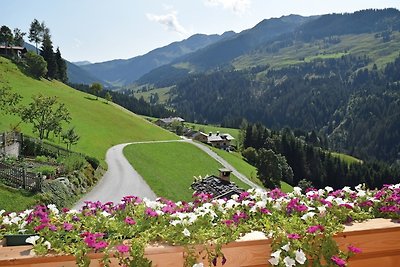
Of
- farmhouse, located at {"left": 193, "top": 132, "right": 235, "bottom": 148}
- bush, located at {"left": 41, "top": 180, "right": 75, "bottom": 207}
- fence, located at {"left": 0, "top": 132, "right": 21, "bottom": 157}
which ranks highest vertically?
fence, located at {"left": 0, "top": 132, "right": 21, "bottom": 157}

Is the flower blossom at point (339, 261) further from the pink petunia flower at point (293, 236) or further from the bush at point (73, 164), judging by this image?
the bush at point (73, 164)

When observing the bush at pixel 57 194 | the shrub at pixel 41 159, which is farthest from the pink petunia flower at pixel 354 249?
the shrub at pixel 41 159

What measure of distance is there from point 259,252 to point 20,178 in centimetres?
2497

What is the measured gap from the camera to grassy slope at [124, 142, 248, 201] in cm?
3952

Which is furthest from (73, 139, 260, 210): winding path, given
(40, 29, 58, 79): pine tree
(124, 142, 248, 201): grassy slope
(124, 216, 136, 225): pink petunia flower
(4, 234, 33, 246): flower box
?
(40, 29, 58, 79): pine tree

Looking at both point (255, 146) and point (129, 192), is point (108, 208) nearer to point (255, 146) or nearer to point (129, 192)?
point (129, 192)

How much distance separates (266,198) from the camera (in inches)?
149

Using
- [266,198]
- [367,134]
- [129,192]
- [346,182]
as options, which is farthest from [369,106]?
[266,198]

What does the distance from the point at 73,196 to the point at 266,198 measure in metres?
26.7

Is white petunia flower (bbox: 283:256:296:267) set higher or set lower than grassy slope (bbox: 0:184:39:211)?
higher

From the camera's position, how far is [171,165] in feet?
173

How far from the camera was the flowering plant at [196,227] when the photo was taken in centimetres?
282

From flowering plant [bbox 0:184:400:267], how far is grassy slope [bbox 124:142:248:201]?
32.7 m

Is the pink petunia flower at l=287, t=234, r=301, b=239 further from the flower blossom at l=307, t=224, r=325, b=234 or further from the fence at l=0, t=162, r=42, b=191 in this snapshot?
the fence at l=0, t=162, r=42, b=191
